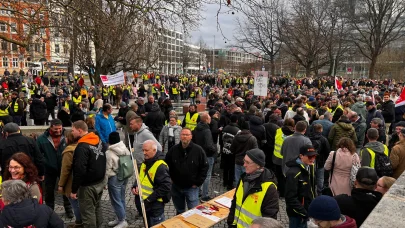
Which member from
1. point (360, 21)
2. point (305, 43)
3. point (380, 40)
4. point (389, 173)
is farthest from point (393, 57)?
point (389, 173)

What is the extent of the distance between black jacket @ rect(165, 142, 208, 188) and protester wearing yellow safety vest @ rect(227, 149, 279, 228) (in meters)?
1.34

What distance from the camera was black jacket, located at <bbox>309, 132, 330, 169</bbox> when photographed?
6.21 m

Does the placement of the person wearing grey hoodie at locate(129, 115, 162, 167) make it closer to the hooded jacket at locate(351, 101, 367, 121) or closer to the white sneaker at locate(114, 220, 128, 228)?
the white sneaker at locate(114, 220, 128, 228)

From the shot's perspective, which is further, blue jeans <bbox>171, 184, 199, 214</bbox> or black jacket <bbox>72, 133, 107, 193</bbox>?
blue jeans <bbox>171, 184, 199, 214</bbox>

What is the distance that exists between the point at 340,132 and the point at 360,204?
148 inches

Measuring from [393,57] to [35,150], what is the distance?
5155cm

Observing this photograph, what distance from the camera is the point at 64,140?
5.63m

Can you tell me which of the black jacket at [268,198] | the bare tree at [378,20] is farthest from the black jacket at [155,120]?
the bare tree at [378,20]

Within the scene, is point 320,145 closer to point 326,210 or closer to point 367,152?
point 367,152

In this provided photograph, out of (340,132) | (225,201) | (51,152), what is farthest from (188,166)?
(340,132)

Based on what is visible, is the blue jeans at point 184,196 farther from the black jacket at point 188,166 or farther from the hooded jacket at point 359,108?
the hooded jacket at point 359,108

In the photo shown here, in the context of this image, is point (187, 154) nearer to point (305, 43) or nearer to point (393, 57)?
point (305, 43)

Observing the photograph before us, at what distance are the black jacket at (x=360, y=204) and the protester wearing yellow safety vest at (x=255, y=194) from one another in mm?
752

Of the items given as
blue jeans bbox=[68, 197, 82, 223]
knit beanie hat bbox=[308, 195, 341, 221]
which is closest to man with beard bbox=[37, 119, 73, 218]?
blue jeans bbox=[68, 197, 82, 223]
